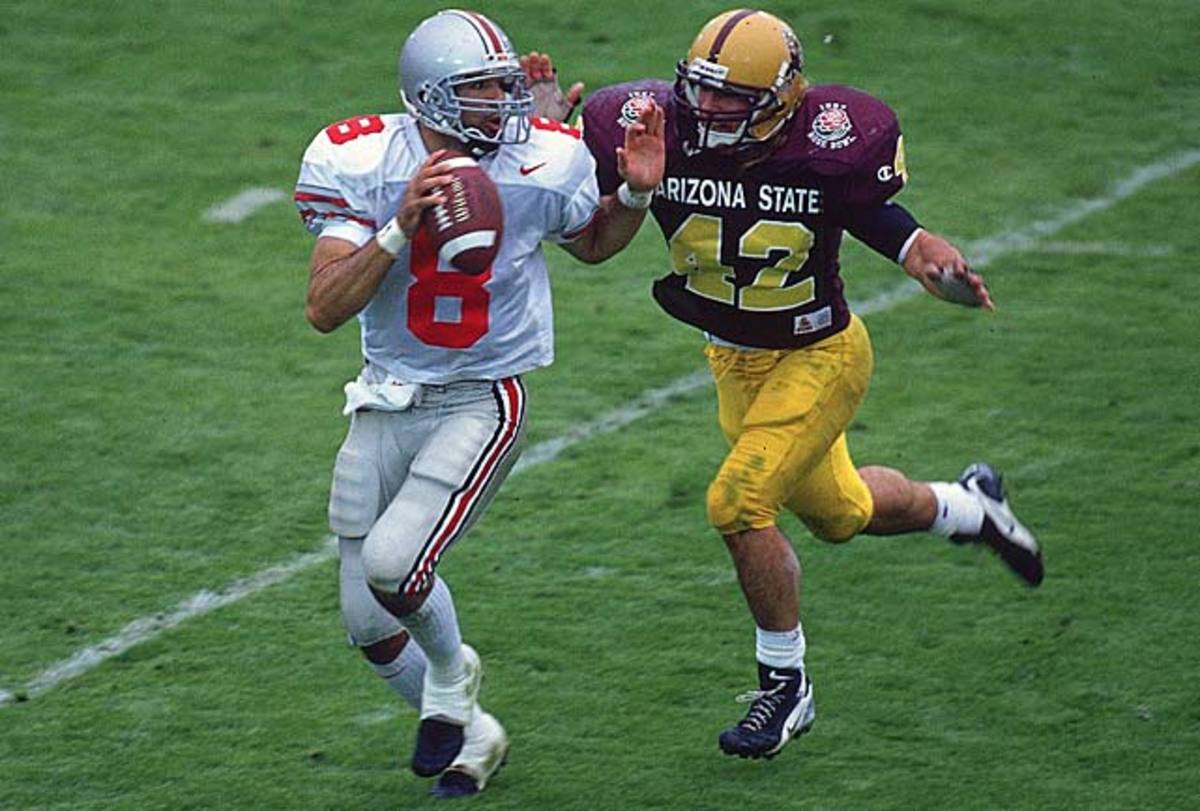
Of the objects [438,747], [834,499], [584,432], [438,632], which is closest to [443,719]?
[438,747]

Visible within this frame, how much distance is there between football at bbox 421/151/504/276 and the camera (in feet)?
14.2

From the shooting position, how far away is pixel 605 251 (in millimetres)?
4820

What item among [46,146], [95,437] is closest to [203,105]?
[46,146]

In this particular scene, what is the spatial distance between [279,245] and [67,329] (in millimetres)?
1026

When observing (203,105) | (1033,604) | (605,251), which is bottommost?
(203,105)

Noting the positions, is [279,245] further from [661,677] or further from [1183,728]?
[1183,728]

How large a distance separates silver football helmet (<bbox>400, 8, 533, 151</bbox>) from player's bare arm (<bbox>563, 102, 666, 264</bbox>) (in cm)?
23

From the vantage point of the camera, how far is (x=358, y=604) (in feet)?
15.4

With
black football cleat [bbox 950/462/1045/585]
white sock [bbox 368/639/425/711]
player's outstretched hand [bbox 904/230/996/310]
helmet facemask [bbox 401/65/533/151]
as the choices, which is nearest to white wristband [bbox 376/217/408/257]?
helmet facemask [bbox 401/65/533/151]

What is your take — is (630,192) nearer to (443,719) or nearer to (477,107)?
(477,107)

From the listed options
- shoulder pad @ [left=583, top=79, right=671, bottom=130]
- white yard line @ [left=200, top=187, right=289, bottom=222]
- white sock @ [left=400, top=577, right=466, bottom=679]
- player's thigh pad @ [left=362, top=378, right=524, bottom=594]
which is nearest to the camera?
player's thigh pad @ [left=362, top=378, right=524, bottom=594]

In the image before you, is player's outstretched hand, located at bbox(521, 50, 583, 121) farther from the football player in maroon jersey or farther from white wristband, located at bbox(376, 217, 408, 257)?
white wristband, located at bbox(376, 217, 408, 257)

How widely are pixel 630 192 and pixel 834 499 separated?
0.99m

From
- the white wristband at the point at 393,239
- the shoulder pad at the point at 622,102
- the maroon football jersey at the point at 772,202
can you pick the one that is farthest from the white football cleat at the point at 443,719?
the shoulder pad at the point at 622,102
